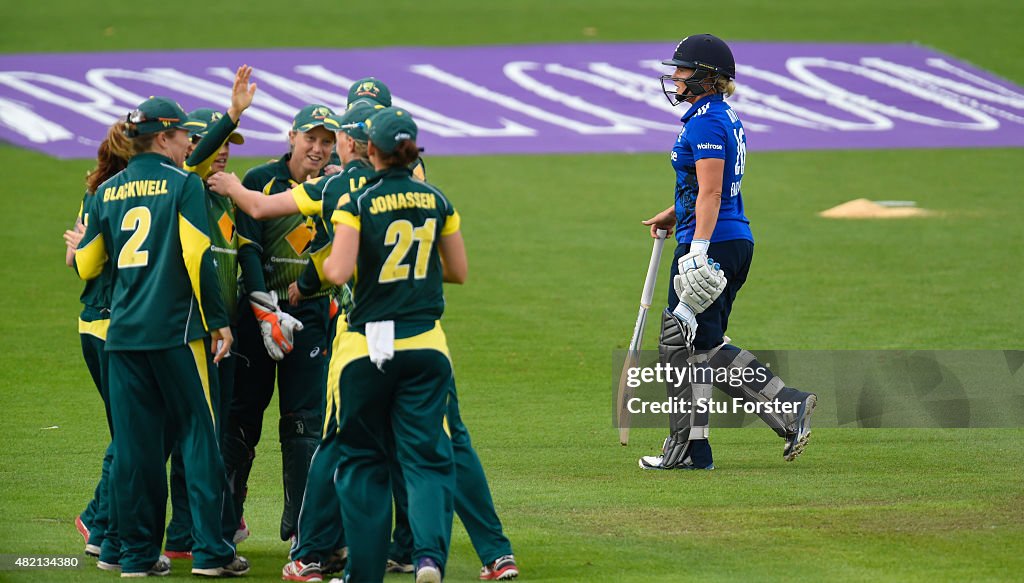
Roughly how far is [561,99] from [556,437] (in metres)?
14.4

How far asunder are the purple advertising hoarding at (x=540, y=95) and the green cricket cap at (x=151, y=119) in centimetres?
1418

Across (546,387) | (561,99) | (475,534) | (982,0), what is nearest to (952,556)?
(475,534)

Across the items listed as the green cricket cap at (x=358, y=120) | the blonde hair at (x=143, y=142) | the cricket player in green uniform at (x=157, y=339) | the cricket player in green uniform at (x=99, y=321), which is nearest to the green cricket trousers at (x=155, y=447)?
the cricket player in green uniform at (x=157, y=339)

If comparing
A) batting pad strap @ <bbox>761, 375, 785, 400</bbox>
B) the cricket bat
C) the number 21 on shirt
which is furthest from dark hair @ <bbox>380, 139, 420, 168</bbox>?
batting pad strap @ <bbox>761, 375, 785, 400</bbox>

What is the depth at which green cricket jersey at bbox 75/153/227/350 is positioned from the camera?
6.30 meters

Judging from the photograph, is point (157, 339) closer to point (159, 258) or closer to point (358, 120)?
point (159, 258)

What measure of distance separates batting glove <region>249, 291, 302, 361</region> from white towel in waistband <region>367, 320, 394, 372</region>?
3.32ft

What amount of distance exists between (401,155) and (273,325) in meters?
1.28

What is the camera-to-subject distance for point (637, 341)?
8.75 m

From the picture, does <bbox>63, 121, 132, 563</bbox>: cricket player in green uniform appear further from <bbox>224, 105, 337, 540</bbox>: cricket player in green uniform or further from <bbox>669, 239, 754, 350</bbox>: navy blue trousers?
<bbox>669, 239, 754, 350</bbox>: navy blue trousers

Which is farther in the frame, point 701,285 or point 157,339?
point 701,285

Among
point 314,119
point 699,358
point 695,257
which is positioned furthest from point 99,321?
point 699,358

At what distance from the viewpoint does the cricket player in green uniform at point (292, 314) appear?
22.8 ft

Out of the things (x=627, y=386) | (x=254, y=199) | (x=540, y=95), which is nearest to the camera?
(x=254, y=199)
